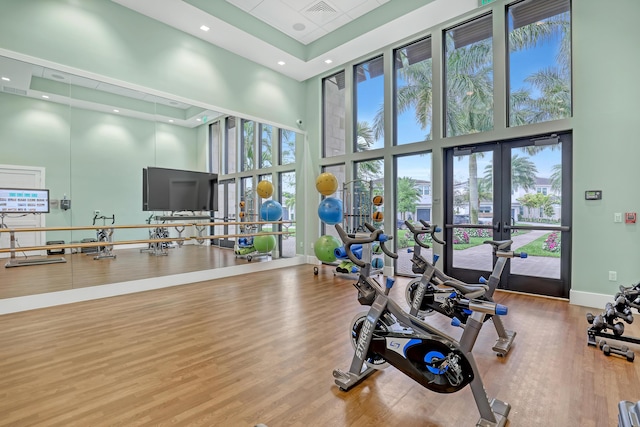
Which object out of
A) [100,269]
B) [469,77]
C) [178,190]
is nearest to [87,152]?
[178,190]

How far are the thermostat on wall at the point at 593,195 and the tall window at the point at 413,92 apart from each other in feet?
8.44

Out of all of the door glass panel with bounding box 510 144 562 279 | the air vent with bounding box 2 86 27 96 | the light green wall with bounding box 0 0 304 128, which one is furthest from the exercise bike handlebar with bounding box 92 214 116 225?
the door glass panel with bounding box 510 144 562 279

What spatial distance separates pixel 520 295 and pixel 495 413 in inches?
140

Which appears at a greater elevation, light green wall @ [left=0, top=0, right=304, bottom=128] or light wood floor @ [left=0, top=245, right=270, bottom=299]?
light green wall @ [left=0, top=0, right=304, bottom=128]

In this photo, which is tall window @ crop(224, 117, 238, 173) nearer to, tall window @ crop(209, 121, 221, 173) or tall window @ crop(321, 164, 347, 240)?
tall window @ crop(209, 121, 221, 173)

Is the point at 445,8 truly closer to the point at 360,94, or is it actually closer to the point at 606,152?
the point at 360,94

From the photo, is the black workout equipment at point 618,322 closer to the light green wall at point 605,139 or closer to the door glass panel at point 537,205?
the light green wall at point 605,139

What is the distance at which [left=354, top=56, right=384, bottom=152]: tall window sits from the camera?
670 cm

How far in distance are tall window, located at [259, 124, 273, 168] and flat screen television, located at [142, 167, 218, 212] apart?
141 cm

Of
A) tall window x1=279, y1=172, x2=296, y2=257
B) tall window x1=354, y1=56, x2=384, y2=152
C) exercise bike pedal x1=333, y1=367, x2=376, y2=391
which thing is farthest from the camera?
tall window x1=279, y1=172, x2=296, y2=257

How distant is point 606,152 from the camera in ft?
13.6

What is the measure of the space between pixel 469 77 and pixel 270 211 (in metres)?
4.87

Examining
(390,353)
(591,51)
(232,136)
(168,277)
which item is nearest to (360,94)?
(232,136)

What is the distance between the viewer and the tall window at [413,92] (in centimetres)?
600
